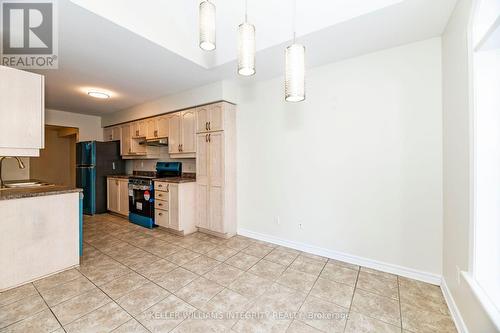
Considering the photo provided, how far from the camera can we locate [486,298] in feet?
4.12

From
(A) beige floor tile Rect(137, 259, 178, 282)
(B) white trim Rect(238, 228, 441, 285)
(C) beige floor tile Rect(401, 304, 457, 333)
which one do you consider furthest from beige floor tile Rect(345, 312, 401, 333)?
(A) beige floor tile Rect(137, 259, 178, 282)

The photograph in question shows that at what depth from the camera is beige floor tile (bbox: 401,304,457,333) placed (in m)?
1.59

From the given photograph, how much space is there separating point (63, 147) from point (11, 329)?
751 centimetres

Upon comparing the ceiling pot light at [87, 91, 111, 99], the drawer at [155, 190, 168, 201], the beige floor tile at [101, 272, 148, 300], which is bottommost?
the beige floor tile at [101, 272, 148, 300]

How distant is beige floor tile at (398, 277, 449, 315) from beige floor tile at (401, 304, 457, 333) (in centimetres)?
7

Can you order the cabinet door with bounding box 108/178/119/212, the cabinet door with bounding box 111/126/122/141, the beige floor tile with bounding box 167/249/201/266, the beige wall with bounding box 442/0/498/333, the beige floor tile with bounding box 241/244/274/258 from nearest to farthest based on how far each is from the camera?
the beige wall with bounding box 442/0/498/333 → the beige floor tile with bounding box 167/249/201/266 → the beige floor tile with bounding box 241/244/274/258 → the cabinet door with bounding box 108/178/119/212 → the cabinet door with bounding box 111/126/122/141

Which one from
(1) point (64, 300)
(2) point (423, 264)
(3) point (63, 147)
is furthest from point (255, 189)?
(3) point (63, 147)

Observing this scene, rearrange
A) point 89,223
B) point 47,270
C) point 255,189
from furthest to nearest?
point 89,223 < point 255,189 < point 47,270

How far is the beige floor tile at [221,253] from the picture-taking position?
9.16 ft

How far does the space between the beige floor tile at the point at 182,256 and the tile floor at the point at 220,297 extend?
0.01m

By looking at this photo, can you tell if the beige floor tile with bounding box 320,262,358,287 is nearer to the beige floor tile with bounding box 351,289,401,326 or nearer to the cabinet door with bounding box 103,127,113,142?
the beige floor tile with bounding box 351,289,401,326

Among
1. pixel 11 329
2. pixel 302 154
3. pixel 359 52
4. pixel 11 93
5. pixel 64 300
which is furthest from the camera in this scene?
pixel 302 154

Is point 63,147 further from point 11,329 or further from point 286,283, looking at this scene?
point 286,283

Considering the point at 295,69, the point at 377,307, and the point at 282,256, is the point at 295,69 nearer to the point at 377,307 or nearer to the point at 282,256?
the point at 377,307
